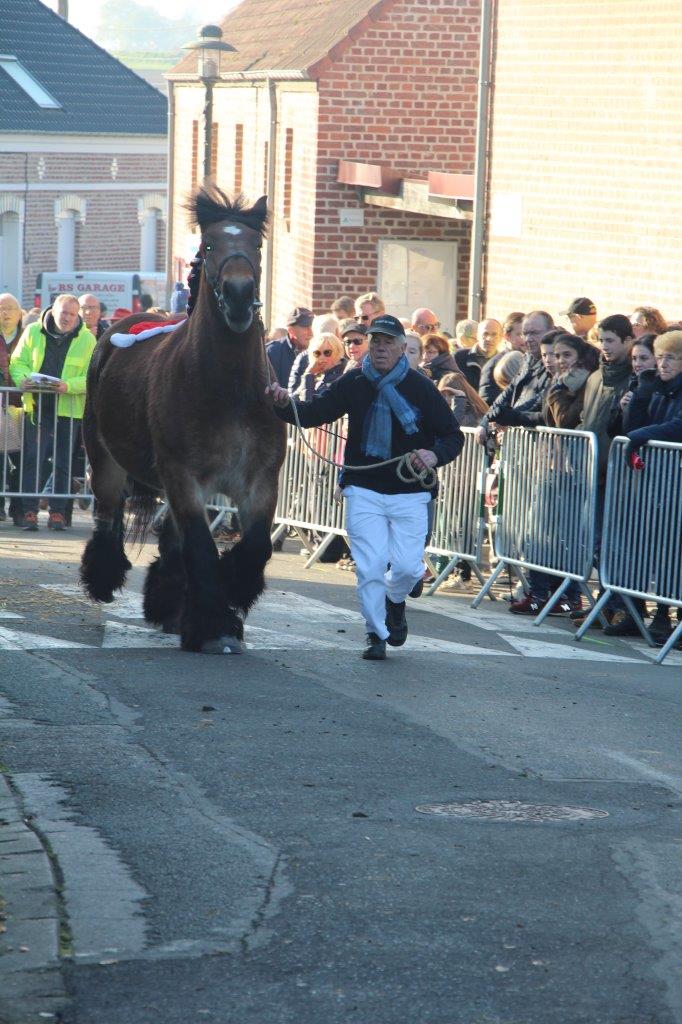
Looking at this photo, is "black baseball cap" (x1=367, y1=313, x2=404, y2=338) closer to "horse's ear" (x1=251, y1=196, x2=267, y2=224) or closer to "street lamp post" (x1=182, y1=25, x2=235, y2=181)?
"horse's ear" (x1=251, y1=196, x2=267, y2=224)

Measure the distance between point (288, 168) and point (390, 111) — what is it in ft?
10.7

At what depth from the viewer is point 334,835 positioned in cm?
617

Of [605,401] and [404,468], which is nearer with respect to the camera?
[404,468]

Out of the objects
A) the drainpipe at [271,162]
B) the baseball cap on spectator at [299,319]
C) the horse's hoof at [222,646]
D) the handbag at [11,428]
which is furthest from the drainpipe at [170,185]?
the horse's hoof at [222,646]

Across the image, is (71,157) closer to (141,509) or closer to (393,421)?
(141,509)

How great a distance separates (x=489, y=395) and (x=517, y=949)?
9502mm

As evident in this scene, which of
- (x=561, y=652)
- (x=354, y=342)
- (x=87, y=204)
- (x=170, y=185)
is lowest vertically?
(x=561, y=652)

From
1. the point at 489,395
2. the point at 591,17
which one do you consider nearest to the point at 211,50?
the point at 591,17

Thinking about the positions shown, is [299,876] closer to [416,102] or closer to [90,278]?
[416,102]

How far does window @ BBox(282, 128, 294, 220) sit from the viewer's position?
30.2 metres

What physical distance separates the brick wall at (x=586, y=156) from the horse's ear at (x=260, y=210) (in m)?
Result: 8.29

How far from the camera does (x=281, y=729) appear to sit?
7.82 m

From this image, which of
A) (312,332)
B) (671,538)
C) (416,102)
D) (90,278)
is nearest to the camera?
(671,538)

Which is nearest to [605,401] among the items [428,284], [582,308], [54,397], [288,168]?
[582,308]
